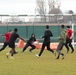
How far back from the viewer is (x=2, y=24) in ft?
184

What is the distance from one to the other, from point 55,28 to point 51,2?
124 feet

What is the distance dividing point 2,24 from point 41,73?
4194 cm

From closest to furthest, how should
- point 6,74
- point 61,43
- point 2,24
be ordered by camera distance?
point 6,74
point 61,43
point 2,24

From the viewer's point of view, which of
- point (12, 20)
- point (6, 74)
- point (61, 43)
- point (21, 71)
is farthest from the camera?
point (12, 20)

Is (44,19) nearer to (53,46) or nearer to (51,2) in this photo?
(53,46)

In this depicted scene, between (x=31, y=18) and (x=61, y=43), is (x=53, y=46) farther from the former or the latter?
(x=31, y=18)

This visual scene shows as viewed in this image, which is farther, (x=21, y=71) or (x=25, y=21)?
(x=25, y=21)

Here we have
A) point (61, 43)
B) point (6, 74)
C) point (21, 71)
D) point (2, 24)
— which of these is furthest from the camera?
point (2, 24)

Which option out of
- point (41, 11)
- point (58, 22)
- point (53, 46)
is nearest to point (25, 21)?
point (58, 22)

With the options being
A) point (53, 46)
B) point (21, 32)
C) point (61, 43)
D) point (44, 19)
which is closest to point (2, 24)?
point (21, 32)

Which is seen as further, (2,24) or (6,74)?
(2,24)

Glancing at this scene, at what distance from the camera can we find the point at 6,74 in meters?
14.4

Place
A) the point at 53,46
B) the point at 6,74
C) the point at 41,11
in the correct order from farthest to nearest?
the point at 41,11 → the point at 53,46 → the point at 6,74

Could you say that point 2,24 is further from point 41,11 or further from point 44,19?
point 41,11
